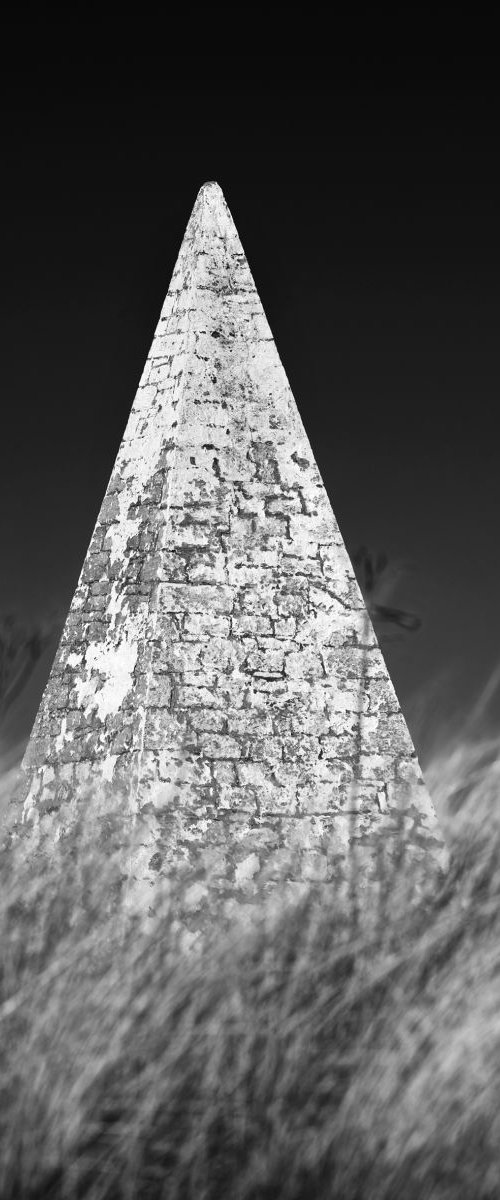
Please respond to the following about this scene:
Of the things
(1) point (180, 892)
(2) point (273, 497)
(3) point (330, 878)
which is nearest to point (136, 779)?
(1) point (180, 892)

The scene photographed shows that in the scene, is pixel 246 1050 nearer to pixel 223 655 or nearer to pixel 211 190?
pixel 223 655

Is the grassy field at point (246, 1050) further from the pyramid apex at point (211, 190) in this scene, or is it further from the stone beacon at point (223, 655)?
the pyramid apex at point (211, 190)

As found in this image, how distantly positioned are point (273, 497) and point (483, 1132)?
3709 mm

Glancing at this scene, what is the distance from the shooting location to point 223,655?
8.45 meters

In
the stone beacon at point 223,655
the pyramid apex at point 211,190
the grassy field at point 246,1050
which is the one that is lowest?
the grassy field at point 246,1050

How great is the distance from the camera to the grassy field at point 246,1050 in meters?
6.48

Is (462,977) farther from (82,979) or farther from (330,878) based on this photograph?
(82,979)

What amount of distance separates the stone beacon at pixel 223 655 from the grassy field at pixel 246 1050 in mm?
436

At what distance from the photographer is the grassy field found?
6484 mm

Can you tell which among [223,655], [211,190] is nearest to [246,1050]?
[223,655]

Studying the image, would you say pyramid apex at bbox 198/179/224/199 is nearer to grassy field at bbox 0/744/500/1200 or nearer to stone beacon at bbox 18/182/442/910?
stone beacon at bbox 18/182/442/910

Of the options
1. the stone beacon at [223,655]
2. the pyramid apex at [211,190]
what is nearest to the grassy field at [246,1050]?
the stone beacon at [223,655]

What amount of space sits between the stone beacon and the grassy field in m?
0.44

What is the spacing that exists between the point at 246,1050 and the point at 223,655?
2.29m
